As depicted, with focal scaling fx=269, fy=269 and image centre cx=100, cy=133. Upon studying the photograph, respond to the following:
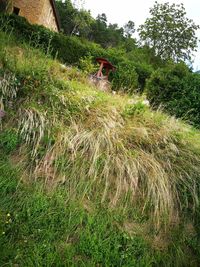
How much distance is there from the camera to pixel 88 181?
2.82 metres

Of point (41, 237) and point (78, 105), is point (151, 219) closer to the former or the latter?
point (41, 237)

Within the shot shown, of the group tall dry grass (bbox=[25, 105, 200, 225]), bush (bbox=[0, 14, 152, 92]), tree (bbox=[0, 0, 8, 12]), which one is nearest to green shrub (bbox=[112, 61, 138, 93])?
bush (bbox=[0, 14, 152, 92])

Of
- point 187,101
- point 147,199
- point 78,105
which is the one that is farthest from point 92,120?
point 187,101

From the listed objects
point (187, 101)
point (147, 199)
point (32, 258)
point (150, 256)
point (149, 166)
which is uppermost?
point (187, 101)

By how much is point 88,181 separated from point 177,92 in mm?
4570

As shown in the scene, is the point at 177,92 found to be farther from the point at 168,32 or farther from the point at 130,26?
the point at 130,26

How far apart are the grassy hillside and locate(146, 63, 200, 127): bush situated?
8.20 feet

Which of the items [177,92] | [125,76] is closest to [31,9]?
[125,76]

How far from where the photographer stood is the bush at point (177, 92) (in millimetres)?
6227

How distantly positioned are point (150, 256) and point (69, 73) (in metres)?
3.78

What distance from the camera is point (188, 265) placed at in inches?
102

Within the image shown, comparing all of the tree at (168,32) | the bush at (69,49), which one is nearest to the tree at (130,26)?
the tree at (168,32)

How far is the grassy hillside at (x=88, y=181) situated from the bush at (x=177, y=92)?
2.50 meters

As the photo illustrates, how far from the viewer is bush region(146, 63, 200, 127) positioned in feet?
20.4
